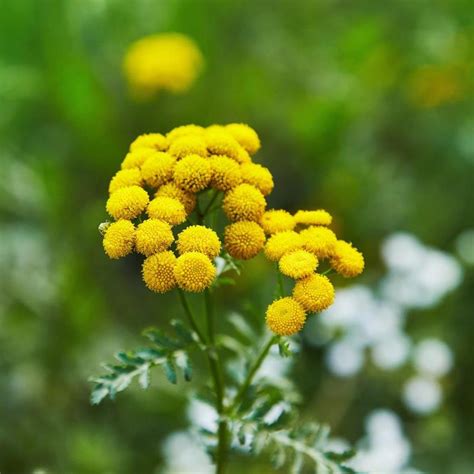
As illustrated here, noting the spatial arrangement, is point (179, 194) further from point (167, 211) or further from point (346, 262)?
point (346, 262)

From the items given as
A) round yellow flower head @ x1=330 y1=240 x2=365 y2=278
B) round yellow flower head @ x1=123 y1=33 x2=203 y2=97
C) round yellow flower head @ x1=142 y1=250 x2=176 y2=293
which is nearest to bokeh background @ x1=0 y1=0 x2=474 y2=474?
round yellow flower head @ x1=123 y1=33 x2=203 y2=97

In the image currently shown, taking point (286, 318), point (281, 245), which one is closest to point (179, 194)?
point (281, 245)

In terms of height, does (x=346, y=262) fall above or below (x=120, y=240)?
above

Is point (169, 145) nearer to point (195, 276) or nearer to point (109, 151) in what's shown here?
point (195, 276)

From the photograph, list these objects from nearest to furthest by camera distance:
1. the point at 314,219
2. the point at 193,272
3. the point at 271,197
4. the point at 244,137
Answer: the point at 193,272 → the point at 314,219 → the point at 244,137 → the point at 271,197

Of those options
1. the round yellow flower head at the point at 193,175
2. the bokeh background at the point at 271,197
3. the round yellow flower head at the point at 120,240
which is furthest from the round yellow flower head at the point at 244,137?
the bokeh background at the point at 271,197

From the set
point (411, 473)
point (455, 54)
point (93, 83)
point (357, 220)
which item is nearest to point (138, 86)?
point (93, 83)
